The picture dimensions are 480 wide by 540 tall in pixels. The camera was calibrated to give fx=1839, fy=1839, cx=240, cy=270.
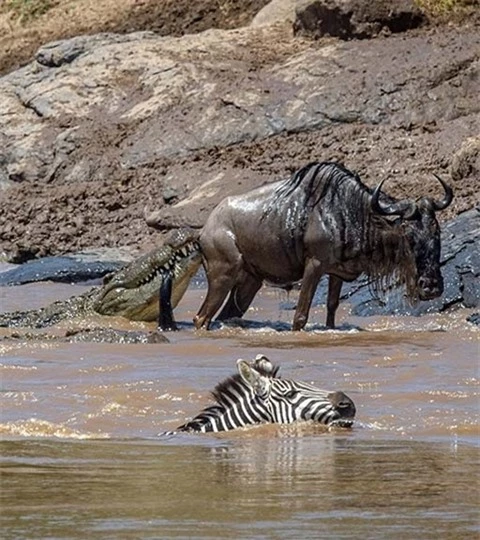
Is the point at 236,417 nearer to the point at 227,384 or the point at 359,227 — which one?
the point at 227,384

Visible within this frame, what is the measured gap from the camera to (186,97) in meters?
26.1

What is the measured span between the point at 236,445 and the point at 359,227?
716 cm

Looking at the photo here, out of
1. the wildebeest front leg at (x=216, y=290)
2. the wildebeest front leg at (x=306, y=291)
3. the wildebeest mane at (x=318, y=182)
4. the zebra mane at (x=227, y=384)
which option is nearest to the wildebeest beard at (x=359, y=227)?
the wildebeest mane at (x=318, y=182)

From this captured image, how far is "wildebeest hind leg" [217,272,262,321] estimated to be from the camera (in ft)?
54.2

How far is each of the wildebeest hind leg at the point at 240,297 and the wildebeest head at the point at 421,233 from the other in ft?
4.97

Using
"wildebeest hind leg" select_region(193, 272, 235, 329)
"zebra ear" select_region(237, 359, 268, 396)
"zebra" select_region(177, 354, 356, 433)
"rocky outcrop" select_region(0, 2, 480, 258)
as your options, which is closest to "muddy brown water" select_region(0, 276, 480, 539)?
"zebra" select_region(177, 354, 356, 433)

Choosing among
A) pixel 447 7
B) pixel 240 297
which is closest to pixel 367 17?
pixel 447 7

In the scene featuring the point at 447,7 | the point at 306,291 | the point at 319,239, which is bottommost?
the point at 306,291

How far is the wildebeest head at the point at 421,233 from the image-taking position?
1564 cm

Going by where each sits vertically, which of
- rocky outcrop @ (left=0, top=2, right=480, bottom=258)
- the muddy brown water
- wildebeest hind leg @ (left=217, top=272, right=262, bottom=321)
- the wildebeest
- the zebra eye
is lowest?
the muddy brown water

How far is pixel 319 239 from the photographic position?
15.8 m

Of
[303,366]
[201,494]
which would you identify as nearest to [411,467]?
[201,494]

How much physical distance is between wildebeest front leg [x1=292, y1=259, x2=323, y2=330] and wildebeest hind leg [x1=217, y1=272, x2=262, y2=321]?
32.8 inches

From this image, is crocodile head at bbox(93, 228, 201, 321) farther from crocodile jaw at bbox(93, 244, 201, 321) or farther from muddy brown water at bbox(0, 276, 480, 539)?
muddy brown water at bbox(0, 276, 480, 539)
